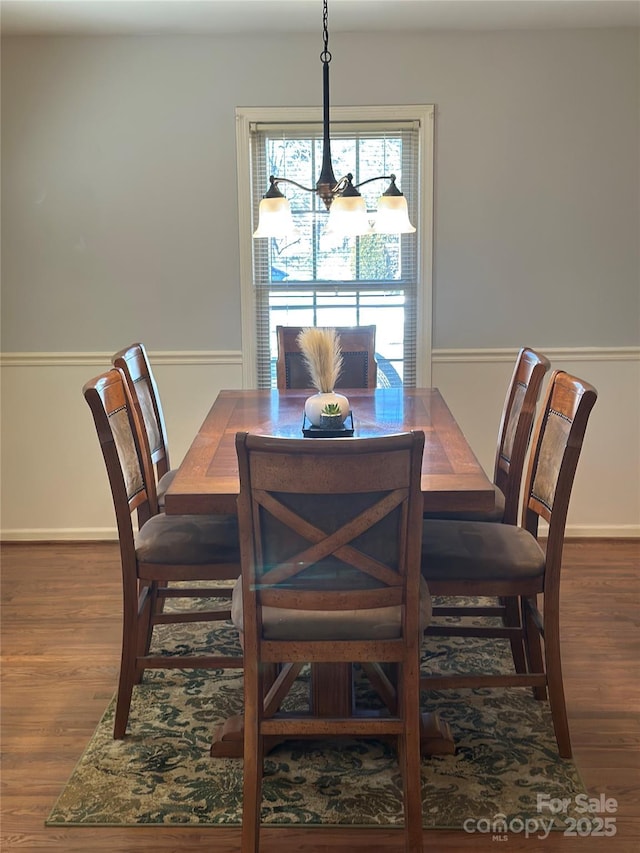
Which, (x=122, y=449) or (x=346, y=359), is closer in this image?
(x=122, y=449)

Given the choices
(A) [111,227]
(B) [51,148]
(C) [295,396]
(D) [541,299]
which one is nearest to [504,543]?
(C) [295,396]

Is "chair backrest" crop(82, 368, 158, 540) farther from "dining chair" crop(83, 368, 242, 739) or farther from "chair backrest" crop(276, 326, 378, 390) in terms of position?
"chair backrest" crop(276, 326, 378, 390)

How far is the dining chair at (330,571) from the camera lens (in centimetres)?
175

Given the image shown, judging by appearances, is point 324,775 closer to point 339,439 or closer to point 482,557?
point 482,557

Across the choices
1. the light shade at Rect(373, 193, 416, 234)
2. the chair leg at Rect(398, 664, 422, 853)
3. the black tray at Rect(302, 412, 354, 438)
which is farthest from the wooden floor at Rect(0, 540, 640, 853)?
the light shade at Rect(373, 193, 416, 234)

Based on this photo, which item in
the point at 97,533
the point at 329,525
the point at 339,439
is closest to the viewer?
the point at 339,439

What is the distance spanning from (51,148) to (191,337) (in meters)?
1.07

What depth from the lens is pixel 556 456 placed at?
2340 mm

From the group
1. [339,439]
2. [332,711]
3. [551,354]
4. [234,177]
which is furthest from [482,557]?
[234,177]

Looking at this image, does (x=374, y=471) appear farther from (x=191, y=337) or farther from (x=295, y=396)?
(x=191, y=337)

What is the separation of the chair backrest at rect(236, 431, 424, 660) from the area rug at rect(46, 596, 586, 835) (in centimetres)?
53

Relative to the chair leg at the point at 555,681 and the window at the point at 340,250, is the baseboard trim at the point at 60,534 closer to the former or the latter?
the window at the point at 340,250

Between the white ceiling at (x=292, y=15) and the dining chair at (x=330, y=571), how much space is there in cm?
235

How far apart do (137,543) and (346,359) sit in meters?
1.45
